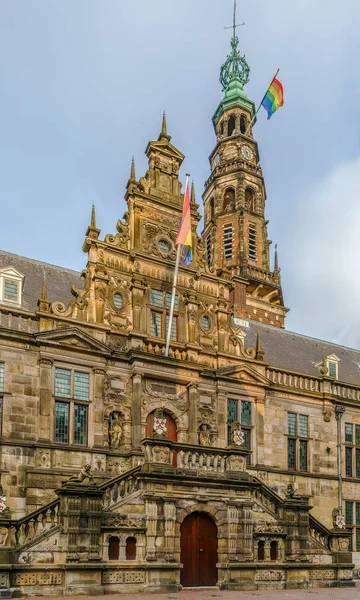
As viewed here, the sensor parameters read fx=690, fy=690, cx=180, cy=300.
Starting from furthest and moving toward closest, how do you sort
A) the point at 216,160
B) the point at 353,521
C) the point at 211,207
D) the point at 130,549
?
the point at 216,160 < the point at 211,207 < the point at 353,521 < the point at 130,549

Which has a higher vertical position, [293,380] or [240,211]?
[240,211]

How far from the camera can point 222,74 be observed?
229ft

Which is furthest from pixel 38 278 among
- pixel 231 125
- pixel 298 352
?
pixel 231 125

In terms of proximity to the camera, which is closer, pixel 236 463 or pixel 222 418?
pixel 236 463

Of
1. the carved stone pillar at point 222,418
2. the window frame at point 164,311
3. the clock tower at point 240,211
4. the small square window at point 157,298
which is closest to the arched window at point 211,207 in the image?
the clock tower at point 240,211

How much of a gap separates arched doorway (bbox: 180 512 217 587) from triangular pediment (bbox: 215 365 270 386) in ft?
25.4

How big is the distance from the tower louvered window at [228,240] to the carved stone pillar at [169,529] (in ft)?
122

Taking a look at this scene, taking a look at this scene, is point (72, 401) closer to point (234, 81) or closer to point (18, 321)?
point (18, 321)

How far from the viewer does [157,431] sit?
23.7 m

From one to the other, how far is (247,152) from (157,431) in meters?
43.1

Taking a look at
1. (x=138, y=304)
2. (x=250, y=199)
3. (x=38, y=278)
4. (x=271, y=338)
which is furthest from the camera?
(x=250, y=199)

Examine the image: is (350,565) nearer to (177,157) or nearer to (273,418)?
(273,418)

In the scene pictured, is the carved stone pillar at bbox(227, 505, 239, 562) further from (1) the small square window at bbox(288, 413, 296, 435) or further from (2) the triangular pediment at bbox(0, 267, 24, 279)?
(2) the triangular pediment at bbox(0, 267, 24, 279)

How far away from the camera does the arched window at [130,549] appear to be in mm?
21886
